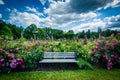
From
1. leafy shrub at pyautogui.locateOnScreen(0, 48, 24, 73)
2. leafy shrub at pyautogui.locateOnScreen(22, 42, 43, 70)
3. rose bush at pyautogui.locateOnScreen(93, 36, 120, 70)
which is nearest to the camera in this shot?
leafy shrub at pyautogui.locateOnScreen(0, 48, 24, 73)

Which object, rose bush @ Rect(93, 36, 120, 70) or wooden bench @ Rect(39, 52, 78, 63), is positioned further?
wooden bench @ Rect(39, 52, 78, 63)

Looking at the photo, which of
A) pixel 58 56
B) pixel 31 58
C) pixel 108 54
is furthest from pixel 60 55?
pixel 108 54

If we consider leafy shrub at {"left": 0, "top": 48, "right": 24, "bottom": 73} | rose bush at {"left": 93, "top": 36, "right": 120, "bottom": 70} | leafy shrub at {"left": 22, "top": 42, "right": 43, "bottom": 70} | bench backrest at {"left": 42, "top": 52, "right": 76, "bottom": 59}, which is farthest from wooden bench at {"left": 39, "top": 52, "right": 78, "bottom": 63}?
leafy shrub at {"left": 0, "top": 48, "right": 24, "bottom": 73}

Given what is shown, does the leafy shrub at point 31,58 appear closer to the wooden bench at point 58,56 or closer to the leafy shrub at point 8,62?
the leafy shrub at point 8,62

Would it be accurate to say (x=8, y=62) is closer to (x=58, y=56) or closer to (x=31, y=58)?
(x=31, y=58)

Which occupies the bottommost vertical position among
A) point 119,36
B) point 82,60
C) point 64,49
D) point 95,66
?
point 95,66

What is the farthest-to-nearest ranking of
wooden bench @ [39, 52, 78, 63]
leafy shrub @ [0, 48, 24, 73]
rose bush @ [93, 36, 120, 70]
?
wooden bench @ [39, 52, 78, 63] → rose bush @ [93, 36, 120, 70] → leafy shrub @ [0, 48, 24, 73]

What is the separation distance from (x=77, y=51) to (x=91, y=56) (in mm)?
765

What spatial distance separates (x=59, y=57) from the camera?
21.3ft

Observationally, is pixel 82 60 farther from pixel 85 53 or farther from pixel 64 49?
pixel 64 49

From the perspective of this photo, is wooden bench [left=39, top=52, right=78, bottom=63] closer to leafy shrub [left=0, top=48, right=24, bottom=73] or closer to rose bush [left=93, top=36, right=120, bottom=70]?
rose bush [left=93, top=36, right=120, bottom=70]

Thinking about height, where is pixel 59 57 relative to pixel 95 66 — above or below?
above

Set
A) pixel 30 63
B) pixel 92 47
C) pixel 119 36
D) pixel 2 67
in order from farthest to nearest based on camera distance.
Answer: pixel 119 36 < pixel 92 47 < pixel 30 63 < pixel 2 67

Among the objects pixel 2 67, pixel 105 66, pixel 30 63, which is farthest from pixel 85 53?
pixel 2 67
